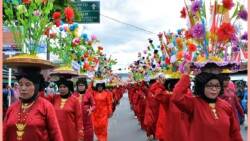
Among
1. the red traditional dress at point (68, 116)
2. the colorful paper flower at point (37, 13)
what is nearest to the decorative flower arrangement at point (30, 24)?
the colorful paper flower at point (37, 13)

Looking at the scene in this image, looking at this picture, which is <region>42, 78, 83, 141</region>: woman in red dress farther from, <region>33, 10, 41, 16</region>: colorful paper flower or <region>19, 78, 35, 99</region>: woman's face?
<region>19, 78, 35, 99</region>: woman's face

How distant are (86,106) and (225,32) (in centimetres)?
570

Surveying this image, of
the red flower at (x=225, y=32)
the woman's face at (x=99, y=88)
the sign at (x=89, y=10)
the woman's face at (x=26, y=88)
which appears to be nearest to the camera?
the woman's face at (x=26, y=88)

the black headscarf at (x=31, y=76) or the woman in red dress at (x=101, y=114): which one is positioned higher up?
the black headscarf at (x=31, y=76)

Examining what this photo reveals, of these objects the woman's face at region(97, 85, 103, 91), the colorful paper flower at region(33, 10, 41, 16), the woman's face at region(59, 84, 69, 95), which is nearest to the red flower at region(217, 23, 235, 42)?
the woman's face at region(59, 84, 69, 95)

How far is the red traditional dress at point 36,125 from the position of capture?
6.34 metres

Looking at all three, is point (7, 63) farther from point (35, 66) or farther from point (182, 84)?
point (182, 84)

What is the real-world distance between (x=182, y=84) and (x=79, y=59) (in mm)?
11718

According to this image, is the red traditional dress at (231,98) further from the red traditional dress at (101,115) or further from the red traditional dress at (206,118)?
the red traditional dress at (101,115)

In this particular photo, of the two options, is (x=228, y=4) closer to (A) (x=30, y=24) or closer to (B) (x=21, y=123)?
(B) (x=21, y=123)

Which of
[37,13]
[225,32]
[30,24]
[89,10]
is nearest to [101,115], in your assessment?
[37,13]

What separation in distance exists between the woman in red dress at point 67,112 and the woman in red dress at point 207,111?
2.90 metres

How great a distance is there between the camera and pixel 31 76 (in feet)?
21.4

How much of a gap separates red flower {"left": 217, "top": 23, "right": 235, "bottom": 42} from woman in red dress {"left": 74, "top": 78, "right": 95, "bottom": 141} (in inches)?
191
